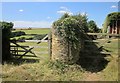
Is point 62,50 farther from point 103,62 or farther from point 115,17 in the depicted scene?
point 115,17

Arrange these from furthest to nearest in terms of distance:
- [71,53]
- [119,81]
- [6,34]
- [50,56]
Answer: [6,34]
[50,56]
[71,53]
[119,81]

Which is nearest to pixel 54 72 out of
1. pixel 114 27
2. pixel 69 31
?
pixel 69 31

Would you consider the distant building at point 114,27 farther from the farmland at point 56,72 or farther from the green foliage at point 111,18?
the farmland at point 56,72

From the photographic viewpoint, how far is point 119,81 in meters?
10.7

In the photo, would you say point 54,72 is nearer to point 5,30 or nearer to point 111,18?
point 5,30

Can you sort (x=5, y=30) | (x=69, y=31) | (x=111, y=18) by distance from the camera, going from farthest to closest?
(x=111, y=18) → (x=5, y=30) → (x=69, y=31)

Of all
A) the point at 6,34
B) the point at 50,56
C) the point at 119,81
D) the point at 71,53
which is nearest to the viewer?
the point at 119,81

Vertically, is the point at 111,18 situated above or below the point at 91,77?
above

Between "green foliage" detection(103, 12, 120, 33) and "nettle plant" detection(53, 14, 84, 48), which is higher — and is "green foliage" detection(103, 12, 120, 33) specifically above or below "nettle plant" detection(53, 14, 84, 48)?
above

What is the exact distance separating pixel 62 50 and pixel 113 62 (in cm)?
267

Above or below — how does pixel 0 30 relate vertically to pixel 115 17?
below

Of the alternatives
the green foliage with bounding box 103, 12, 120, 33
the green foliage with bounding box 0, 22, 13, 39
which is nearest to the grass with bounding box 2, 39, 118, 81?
the green foliage with bounding box 0, 22, 13, 39

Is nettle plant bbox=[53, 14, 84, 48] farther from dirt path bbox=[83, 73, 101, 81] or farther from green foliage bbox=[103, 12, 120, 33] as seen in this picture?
green foliage bbox=[103, 12, 120, 33]

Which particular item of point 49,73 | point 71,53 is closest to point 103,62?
point 71,53
